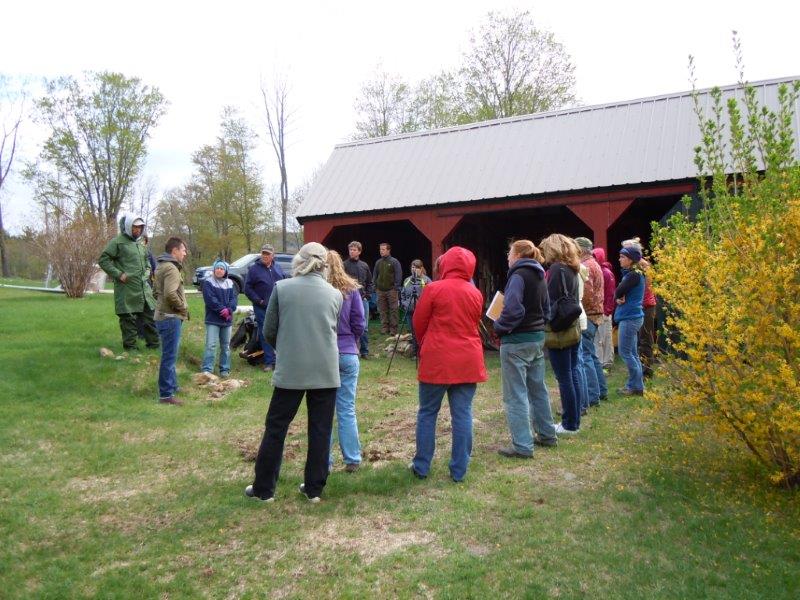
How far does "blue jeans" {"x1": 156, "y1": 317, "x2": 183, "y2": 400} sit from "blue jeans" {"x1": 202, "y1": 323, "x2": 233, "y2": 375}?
112cm

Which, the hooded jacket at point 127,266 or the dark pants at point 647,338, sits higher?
the hooded jacket at point 127,266

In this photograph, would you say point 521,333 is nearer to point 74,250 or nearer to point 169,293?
point 169,293

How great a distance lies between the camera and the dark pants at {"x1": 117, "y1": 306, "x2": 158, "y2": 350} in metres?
8.85

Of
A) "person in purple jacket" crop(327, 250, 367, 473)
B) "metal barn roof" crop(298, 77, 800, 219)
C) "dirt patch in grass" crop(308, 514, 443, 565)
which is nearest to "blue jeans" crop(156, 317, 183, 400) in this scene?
"person in purple jacket" crop(327, 250, 367, 473)

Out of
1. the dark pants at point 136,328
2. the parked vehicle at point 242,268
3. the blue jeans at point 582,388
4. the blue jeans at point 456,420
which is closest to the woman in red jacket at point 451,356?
the blue jeans at point 456,420

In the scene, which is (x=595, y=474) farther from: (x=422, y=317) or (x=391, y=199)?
(x=391, y=199)

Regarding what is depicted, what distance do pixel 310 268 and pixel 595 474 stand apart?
8.97ft

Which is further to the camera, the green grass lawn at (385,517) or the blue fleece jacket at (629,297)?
the blue fleece jacket at (629,297)

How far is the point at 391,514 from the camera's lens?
13.7ft

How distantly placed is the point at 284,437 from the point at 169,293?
3423mm

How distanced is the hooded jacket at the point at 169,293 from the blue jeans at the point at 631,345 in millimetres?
5074

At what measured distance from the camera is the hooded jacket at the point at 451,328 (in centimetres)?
464

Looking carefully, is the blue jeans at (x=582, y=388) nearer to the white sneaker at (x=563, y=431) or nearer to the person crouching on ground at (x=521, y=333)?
the white sneaker at (x=563, y=431)

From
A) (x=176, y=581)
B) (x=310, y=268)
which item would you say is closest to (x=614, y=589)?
(x=176, y=581)
